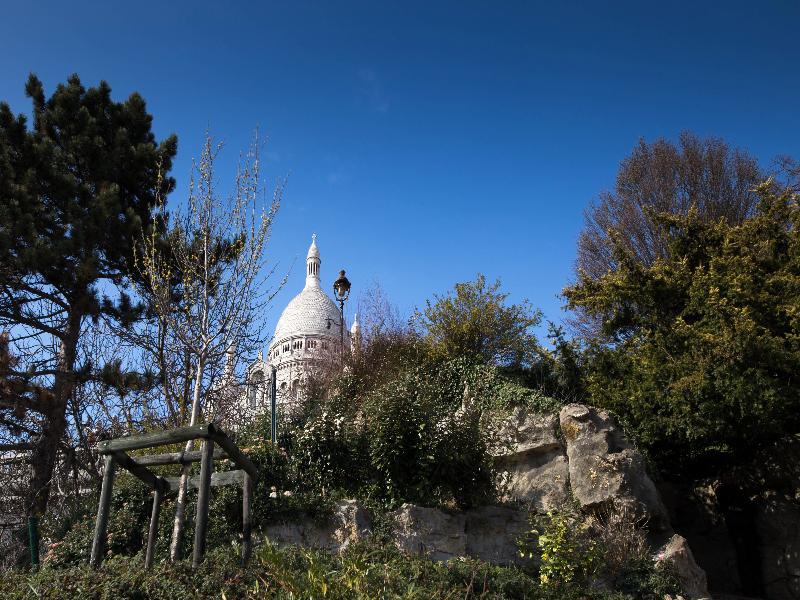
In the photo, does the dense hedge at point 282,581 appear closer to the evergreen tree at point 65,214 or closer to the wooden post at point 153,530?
the wooden post at point 153,530

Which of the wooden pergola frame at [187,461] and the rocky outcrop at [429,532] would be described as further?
the rocky outcrop at [429,532]

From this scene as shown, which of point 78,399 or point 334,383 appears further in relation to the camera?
point 334,383

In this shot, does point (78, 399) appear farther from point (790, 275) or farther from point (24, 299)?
point (790, 275)

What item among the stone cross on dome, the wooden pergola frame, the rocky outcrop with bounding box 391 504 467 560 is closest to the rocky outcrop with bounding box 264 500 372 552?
the rocky outcrop with bounding box 391 504 467 560

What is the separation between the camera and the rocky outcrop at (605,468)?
10.3 metres

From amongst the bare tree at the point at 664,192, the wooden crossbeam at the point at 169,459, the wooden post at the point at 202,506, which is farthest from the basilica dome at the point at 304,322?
the wooden post at the point at 202,506

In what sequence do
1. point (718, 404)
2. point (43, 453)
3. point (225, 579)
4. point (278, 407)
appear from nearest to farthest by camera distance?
point (225, 579) → point (718, 404) → point (43, 453) → point (278, 407)

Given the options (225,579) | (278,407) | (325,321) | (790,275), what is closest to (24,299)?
(278,407)

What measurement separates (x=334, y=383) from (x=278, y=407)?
1.66 m

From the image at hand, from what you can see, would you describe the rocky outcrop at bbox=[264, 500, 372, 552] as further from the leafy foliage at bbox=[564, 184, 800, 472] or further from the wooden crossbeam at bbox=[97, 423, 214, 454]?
the leafy foliage at bbox=[564, 184, 800, 472]

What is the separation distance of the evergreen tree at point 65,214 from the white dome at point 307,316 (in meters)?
26.5

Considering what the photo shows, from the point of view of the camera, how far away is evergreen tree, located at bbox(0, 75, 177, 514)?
1284 cm

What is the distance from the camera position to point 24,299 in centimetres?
1373

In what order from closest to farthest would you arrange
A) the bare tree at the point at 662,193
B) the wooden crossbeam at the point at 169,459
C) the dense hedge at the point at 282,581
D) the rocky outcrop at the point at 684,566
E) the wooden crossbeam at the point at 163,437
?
the dense hedge at the point at 282,581, the wooden crossbeam at the point at 163,437, the wooden crossbeam at the point at 169,459, the rocky outcrop at the point at 684,566, the bare tree at the point at 662,193
